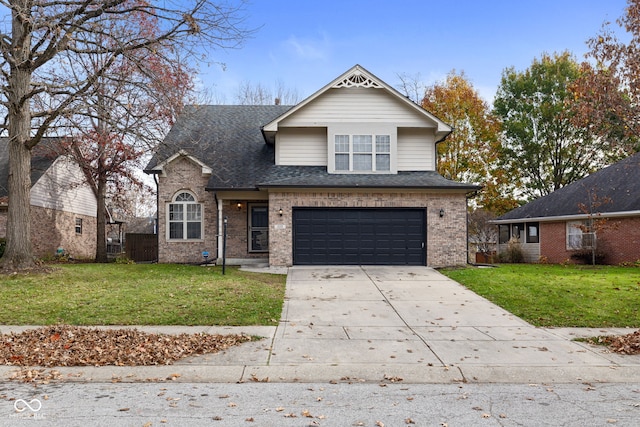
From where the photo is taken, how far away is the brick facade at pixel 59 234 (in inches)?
874

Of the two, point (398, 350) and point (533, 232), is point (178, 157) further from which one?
point (533, 232)

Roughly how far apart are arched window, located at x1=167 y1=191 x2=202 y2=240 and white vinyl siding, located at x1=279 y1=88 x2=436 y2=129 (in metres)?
4.94

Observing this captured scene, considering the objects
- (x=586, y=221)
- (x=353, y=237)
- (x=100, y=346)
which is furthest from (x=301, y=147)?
(x=586, y=221)

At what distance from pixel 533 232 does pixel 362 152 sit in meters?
14.9

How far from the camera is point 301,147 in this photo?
18.2 metres

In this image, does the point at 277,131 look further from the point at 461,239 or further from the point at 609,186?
the point at 609,186

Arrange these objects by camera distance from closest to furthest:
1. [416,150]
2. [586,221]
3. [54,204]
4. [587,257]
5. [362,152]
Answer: [362,152] → [416,150] → [587,257] → [586,221] → [54,204]

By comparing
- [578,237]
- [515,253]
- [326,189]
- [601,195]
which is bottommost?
[515,253]

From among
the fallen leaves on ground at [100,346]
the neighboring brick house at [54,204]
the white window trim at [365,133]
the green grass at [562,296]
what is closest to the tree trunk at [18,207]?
the fallen leaves on ground at [100,346]

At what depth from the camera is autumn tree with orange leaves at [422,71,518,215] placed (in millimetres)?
29938

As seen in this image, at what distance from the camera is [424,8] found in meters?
14.2

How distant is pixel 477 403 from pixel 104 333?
611 centimetres

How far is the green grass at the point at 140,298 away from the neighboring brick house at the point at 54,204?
939cm

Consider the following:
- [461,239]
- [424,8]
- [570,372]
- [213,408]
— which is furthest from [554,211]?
[213,408]
